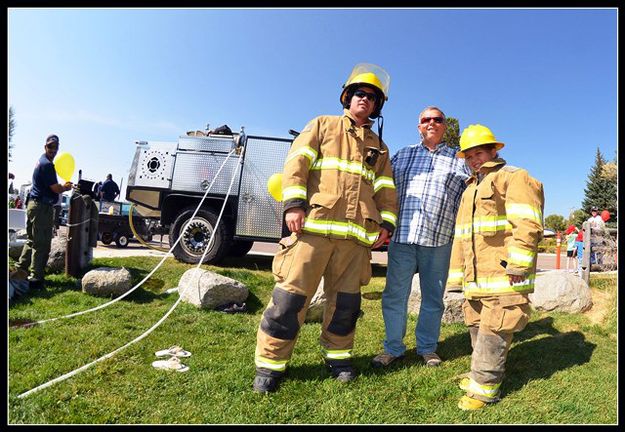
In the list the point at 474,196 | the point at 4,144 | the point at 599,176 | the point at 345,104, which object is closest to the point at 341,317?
the point at 474,196

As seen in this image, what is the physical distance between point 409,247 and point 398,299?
0.45 metres

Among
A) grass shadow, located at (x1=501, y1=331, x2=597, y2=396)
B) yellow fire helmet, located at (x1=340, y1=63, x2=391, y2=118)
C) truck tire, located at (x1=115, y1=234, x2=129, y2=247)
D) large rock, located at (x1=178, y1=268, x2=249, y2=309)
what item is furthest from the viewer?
truck tire, located at (x1=115, y1=234, x2=129, y2=247)

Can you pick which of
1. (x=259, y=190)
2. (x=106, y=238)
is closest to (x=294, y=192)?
(x=259, y=190)

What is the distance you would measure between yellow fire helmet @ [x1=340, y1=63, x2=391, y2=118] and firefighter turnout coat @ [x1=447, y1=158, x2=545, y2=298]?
92 centimetres

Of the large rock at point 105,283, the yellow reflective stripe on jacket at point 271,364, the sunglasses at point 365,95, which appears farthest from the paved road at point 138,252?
the sunglasses at point 365,95

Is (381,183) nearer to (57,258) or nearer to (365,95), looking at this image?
(365,95)

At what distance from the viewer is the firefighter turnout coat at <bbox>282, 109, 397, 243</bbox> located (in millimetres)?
2572

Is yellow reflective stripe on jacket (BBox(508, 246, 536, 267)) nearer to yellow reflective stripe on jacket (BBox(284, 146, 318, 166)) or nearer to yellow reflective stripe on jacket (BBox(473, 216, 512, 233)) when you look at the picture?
yellow reflective stripe on jacket (BBox(473, 216, 512, 233))

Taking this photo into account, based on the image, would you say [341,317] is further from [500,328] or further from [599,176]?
[599,176]

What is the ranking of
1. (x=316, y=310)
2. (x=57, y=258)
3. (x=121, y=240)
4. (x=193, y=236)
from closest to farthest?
1. (x=316, y=310)
2. (x=57, y=258)
3. (x=193, y=236)
4. (x=121, y=240)

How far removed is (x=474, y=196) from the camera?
2.74 metres

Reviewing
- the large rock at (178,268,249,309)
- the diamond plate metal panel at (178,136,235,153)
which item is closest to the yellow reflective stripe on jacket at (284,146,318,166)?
the large rock at (178,268,249,309)

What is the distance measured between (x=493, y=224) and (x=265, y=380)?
1.87 meters

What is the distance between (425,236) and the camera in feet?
10.3
